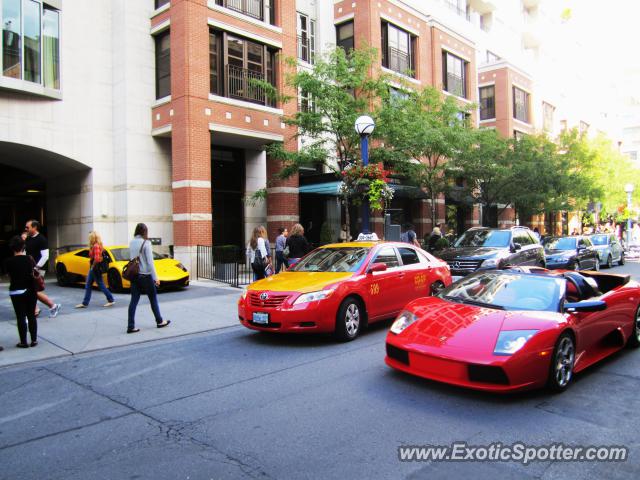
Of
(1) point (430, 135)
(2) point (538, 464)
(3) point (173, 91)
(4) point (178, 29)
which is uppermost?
(4) point (178, 29)

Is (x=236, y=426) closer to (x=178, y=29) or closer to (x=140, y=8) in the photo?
(x=178, y=29)

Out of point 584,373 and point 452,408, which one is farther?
point 584,373

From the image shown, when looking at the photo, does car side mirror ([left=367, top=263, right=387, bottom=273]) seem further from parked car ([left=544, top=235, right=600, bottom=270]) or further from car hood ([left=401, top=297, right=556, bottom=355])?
parked car ([left=544, top=235, right=600, bottom=270])

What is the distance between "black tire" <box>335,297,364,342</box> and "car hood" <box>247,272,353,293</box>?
41 cm

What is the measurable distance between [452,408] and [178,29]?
1575cm

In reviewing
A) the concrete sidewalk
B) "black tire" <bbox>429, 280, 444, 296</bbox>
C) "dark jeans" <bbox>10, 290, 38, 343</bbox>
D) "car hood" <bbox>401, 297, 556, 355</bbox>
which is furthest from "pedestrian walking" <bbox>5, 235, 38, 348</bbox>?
"black tire" <bbox>429, 280, 444, 296</bbox>

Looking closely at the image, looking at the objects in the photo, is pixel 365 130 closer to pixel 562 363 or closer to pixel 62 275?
pixel 562 363

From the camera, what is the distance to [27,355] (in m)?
6.97

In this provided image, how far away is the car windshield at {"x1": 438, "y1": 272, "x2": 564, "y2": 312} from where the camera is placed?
5.50 metres

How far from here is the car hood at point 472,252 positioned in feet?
46.4

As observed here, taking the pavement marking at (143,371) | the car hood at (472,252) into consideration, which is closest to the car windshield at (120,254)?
the pavement marking at (143,371)

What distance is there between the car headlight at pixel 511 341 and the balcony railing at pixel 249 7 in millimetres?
16420

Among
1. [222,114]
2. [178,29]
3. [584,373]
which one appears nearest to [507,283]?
[584,373]

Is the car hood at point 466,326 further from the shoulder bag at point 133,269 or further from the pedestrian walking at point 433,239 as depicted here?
the pedestrian walking at point 433,239
